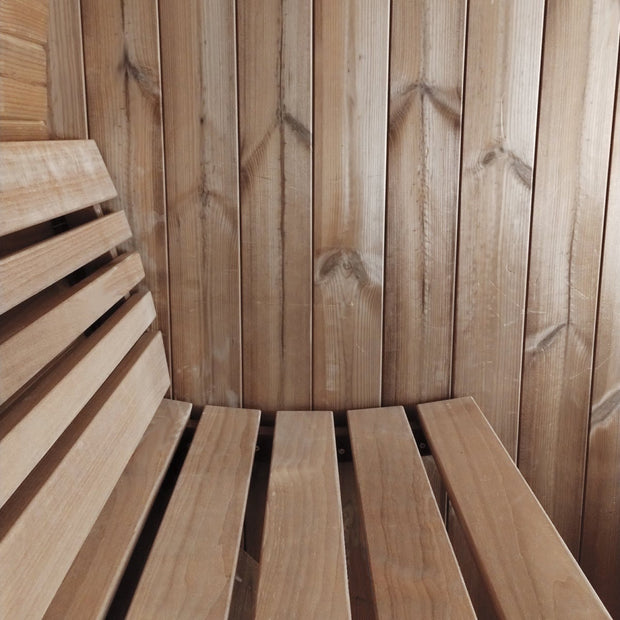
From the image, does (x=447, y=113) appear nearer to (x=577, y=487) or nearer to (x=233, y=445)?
(x=233, y=445)

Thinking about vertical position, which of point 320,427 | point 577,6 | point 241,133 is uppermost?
point 577,6

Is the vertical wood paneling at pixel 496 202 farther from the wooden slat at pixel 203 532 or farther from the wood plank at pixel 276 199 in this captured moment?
the wooden slat at pixel 203 532

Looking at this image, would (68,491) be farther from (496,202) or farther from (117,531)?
(496,202)

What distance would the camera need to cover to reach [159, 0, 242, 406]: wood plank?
154 cm

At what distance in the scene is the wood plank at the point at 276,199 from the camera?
5.04 feet

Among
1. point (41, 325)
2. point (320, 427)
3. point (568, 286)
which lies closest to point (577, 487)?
point (568, 286)

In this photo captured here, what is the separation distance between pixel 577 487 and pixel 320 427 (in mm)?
674

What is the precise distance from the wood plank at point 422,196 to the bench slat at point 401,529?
6.0 inches

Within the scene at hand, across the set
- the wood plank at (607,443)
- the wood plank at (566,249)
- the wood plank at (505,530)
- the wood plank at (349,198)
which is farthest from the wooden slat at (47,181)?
the wood plank at (607,443)

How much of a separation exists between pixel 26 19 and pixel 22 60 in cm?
7

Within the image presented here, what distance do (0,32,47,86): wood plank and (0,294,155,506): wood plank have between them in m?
0.42

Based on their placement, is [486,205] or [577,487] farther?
[577,487]

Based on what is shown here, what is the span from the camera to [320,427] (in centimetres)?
161

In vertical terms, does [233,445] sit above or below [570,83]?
below
